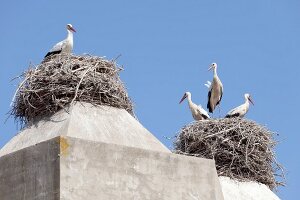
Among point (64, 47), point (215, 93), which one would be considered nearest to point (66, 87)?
point (64, 47)

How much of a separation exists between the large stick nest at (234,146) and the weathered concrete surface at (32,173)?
7368 millimetres

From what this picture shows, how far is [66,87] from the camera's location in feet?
32.1

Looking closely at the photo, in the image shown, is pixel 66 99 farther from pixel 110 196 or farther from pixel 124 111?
pixel 110 196

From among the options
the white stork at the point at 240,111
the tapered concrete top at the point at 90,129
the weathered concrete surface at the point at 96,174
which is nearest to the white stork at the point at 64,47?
the tapered concrete top at the point at 90,129

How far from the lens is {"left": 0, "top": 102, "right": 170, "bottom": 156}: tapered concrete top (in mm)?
8859

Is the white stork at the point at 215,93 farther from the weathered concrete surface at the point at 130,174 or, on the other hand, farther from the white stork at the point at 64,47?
the weathered concrete surface at the point at 130,174

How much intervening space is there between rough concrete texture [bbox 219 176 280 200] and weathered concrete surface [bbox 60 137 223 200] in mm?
4681

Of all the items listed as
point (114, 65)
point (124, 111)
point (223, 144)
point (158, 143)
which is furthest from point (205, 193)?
point (223, 144)

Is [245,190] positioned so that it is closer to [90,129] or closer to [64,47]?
[64,47]

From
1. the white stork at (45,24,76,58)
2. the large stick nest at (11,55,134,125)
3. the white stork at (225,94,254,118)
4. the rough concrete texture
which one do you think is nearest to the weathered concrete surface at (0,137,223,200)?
the large stick nest at (11,55,134,125)

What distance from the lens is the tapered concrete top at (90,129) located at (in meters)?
8.86

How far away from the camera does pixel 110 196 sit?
8.10 m

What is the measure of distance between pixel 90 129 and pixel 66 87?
103 cm

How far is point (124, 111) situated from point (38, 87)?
1.12m
